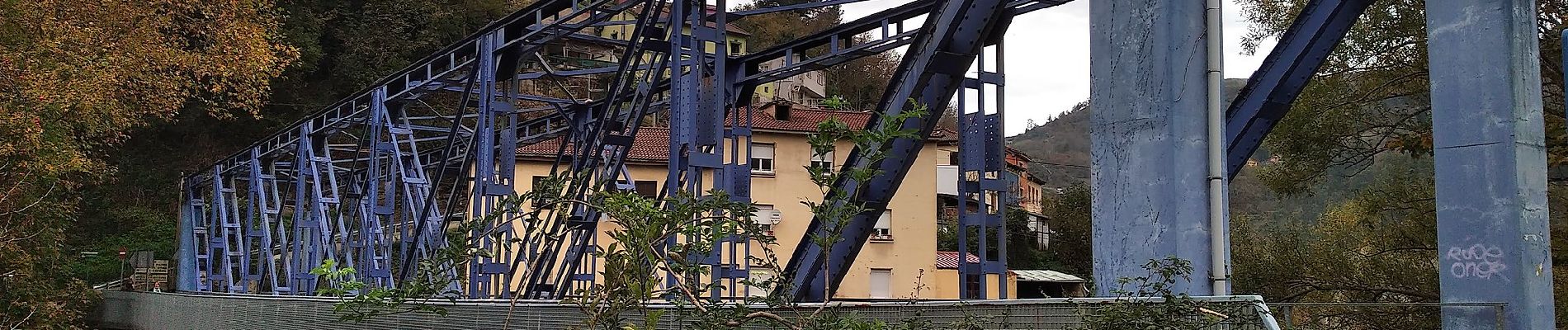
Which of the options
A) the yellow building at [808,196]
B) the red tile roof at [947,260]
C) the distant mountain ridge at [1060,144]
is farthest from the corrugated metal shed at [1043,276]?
the distant mountain ridge at [1060,144]

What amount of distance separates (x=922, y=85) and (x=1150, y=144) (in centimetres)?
291

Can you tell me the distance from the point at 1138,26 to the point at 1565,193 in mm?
11195

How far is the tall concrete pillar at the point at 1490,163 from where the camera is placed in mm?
4750

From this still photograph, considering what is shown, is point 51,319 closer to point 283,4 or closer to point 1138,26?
point 1138,26

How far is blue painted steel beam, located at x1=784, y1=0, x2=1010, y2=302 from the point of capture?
7.66 metres

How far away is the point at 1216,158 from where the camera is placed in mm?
5172

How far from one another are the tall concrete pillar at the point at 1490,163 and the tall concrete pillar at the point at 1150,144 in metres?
0.81

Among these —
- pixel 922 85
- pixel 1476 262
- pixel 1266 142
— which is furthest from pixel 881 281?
pixel 1476 262

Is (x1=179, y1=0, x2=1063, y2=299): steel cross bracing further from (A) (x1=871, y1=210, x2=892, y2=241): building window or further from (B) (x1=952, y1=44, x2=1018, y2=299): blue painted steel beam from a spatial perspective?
(A) (x1=871, y1=210, x2=892, y2=241): building window

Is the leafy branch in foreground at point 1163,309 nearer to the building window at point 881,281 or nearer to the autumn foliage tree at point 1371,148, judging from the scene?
the autumn foliage tree at point 1371,148

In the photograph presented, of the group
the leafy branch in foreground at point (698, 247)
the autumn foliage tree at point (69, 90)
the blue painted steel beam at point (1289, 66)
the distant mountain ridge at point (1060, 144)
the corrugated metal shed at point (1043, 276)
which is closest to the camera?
the leafy branch in foreground at point (698, 247)

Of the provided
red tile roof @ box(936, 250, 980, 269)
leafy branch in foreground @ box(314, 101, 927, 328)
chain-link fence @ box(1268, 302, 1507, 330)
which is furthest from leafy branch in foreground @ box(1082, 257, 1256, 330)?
red tile roof @ box(936, 250, 980, 269)

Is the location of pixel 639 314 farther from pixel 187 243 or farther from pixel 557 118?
pixel 187 243

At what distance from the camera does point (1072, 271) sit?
4672 cm
